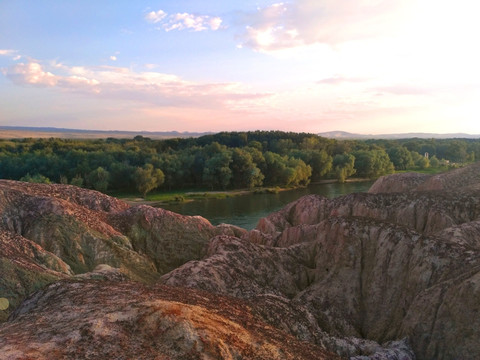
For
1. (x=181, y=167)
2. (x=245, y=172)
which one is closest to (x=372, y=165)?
(x=245, y=172)

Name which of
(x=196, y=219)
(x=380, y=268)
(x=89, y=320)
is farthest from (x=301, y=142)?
(x=89, y=320)

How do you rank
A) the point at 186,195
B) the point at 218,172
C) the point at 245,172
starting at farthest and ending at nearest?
1. the point at 245,172
2. the point at 218,172
3. the point at 186,195

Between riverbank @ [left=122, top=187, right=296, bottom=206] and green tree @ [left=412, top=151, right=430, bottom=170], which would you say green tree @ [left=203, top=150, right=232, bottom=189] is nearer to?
riverbank @ [left=122, top=187, right=296, bottom=206]

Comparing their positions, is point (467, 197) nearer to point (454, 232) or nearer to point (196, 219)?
point (454, 232)

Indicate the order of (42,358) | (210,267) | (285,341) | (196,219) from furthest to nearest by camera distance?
(196,219) < (210,267) < (285,341) < (42,358)

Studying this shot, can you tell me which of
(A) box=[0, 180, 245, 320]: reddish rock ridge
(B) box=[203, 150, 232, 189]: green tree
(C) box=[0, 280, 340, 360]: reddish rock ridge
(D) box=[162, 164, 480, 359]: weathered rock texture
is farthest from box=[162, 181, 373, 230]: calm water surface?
(C) box=[0, 280, 340, 360]: reddish rock ridge

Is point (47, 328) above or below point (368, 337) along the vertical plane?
above

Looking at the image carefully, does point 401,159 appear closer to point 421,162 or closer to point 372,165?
point 421,162
